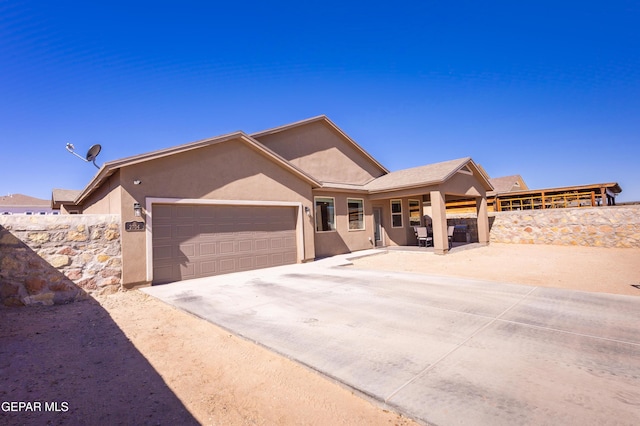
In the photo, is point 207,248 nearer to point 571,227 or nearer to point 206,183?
point 206,183

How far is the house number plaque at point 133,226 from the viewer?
8000mm

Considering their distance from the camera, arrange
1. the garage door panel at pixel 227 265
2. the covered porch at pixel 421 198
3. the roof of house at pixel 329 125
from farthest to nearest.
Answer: the roof of house at pixel 329 125, the covered porch at pixel 421 198, the garage door panel at pixel 227 265

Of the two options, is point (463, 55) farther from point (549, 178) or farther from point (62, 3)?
point (549, 178)

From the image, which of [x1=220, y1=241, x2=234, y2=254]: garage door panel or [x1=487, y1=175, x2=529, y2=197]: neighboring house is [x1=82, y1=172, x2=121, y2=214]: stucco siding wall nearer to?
[x1=220, y1=241, x2=234, y2=254]: garage door panel

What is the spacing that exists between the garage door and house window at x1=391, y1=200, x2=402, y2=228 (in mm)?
7579

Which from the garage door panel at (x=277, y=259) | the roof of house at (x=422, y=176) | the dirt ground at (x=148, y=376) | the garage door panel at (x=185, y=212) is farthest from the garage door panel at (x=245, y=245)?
the roof of house at (x=422, y=176)

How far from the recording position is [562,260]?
454 inches

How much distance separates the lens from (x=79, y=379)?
3.46 meters

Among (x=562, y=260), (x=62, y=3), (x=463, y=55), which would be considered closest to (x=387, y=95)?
(x=463, y=55)

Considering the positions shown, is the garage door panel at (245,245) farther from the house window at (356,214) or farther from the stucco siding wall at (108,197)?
the house window at (356,214)

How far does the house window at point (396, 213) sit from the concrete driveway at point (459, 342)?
9929mm

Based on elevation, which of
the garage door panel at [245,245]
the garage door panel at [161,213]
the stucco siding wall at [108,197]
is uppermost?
the stucco siding wall at [108,197]

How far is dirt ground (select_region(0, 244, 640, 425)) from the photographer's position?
274cm

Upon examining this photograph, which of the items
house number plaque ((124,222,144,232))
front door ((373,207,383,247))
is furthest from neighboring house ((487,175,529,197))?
house number plaque ((124,222,144,232))
